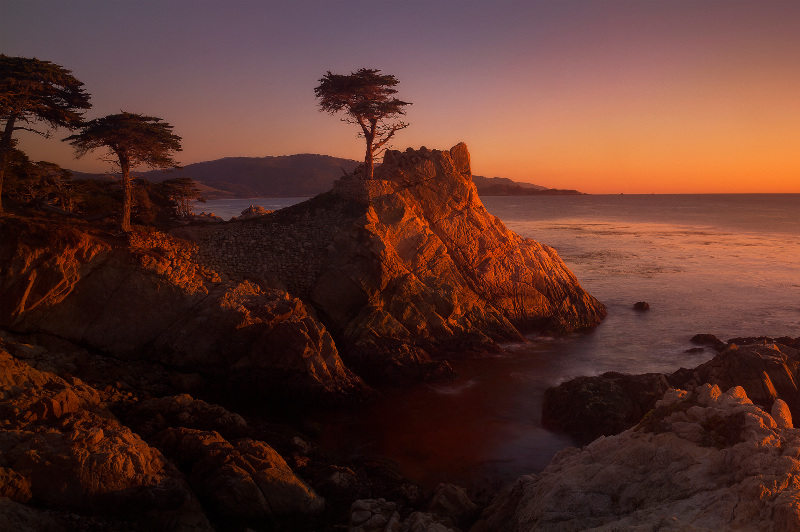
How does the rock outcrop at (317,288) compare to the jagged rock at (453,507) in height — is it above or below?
above

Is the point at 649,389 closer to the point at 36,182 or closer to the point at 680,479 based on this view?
the point at 680,479

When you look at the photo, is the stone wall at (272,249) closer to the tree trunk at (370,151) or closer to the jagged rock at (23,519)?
the tree trunk at (370,151)

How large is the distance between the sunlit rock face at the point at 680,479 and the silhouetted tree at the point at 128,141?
20.7 m

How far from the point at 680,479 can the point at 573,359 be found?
54.6ft

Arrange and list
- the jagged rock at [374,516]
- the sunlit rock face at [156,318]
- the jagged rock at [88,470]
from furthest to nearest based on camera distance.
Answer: the sunlit rock face at [156,318] → the jagged rock at [374,516] → the jagged rock at [88,470]

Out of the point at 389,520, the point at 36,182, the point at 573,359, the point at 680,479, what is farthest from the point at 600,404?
the point at 36,182

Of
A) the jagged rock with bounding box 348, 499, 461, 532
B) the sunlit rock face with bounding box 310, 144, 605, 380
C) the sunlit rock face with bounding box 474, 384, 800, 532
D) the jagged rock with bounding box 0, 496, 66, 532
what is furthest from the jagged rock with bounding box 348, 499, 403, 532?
the sunlit rock face with bounding box 310, 144, 605, 380

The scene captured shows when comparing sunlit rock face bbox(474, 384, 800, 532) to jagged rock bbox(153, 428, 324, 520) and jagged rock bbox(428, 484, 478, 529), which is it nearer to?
jagged rock bbox(428, 484, 478, 529)

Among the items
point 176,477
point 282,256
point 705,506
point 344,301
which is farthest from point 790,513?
point 282,256

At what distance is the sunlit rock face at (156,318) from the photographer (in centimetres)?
1775

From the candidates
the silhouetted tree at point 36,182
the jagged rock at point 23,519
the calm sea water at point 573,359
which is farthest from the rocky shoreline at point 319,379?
the silhouetted tree at point 36,182

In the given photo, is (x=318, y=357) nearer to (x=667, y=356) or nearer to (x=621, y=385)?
(x=621, y=385)

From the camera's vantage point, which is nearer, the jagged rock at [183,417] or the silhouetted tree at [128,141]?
the jagged rock at [183,417]

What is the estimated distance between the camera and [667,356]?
24391 millimetres
